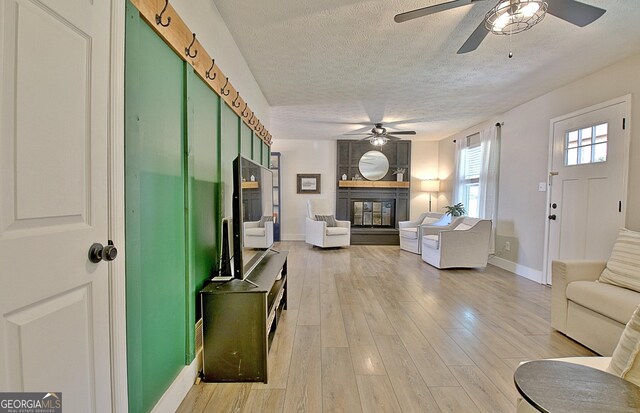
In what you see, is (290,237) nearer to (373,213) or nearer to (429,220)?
(373,213)

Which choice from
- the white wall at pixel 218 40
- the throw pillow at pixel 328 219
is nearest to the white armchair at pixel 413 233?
the throw pillow at pixel 328 219

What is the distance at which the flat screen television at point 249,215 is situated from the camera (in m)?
1.73

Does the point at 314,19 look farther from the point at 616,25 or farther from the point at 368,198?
the point at 368,198

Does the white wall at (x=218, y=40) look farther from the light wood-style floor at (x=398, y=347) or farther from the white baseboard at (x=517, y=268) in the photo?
the white baseboard at (x=517, y=268)

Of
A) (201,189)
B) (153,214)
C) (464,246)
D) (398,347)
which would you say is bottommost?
(398,347)

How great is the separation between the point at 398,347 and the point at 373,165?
5.23 metres

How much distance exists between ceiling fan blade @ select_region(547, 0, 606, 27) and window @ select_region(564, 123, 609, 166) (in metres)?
1.83

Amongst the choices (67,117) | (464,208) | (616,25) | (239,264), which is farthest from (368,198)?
(67,117)

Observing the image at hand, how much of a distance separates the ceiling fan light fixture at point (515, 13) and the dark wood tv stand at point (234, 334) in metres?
2.12

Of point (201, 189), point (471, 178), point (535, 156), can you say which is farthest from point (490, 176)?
point (201, 189)

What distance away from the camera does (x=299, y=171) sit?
681 centimetres

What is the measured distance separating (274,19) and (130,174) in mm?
1701

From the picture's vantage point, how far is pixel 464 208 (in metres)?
5.61

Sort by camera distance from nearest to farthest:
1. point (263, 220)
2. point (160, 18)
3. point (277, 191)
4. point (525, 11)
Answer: point (160, 18) < point (525, 11) < point (263, 220) < point (277, 191)
